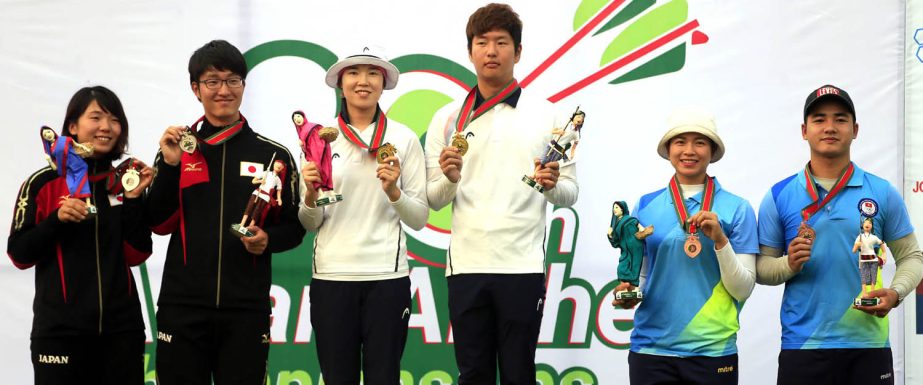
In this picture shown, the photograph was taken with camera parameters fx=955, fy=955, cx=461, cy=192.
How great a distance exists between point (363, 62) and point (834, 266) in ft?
6.53

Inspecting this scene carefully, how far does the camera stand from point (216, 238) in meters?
3.55

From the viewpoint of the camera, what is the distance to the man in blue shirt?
11.7ft

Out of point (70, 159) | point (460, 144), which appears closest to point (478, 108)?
point (460, 144)

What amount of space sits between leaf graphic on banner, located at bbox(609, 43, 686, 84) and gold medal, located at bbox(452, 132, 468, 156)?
1618 mm

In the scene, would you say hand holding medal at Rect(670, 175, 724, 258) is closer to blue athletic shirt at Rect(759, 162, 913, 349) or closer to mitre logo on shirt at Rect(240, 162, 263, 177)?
blue athletic shirt at Rect(759, 162, 913, 349)

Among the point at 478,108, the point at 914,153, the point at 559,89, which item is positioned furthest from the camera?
the point at 559,89

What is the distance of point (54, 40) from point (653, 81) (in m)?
3.19

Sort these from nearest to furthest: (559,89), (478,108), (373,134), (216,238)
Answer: (216,238) < (373,134) < (478,108) < (559,89)

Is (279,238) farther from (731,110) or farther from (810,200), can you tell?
(731,110)

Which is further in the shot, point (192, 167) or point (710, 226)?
point (192, 167)

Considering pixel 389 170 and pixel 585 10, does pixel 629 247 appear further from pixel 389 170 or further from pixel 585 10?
pixel 585 10

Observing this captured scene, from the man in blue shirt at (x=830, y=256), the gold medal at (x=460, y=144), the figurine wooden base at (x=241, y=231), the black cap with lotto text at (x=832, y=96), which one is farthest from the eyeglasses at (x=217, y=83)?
the black cap with lotto text at (x=832, y=96)

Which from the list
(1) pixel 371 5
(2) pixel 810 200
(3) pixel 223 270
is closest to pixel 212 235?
(3) pixel 223 270

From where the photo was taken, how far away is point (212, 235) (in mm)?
3559
